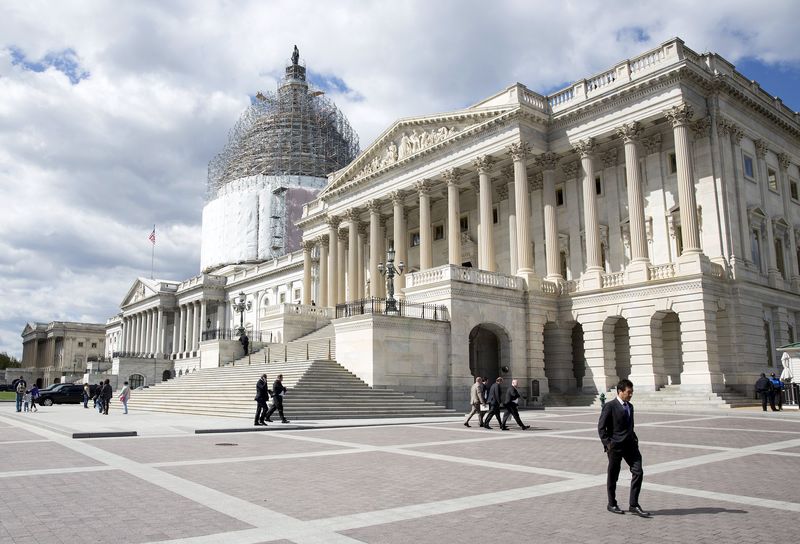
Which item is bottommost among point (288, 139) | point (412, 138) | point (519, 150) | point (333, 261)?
point (333, 261)

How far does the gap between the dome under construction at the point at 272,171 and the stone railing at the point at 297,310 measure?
4144 cm

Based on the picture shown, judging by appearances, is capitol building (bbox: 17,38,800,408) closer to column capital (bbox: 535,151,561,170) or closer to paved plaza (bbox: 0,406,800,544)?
column capital (bbox: 535,151,561,170)

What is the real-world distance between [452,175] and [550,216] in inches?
294

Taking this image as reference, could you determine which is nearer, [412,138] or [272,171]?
[412,138]

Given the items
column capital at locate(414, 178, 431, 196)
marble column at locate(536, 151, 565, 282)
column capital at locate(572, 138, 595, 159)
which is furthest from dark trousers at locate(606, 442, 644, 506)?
column capital at locate(414, 178, 431, 196)

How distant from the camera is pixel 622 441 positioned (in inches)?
340

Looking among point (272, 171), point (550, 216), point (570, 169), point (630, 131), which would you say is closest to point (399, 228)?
point (550, 216)

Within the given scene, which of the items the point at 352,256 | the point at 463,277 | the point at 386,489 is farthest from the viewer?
the point at 352,256

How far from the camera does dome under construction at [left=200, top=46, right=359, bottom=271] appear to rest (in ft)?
306

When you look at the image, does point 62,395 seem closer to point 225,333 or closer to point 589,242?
point 225,333

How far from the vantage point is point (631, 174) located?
3781cm

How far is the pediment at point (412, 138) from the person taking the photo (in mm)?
43438

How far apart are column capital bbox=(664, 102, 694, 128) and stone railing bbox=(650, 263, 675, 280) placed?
299 inches

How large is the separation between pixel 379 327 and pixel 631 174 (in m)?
17.4
